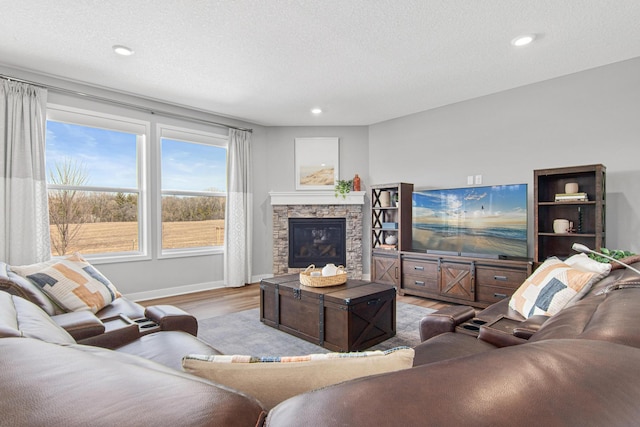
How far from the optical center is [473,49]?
3344 millimetres

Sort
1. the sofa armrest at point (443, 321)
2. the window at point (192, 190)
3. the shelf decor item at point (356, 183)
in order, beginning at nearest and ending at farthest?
the sofa armrest at point (443, 321)
the window at point (192, 190)
the shelf decor item at point (356, 183)

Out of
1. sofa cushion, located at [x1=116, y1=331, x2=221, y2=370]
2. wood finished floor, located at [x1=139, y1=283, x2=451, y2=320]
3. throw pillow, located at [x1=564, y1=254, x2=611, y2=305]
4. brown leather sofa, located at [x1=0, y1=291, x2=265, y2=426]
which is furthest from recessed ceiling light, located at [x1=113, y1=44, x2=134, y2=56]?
throw pillow, located at [x1=564, y1=254, x2=611, y2=305]

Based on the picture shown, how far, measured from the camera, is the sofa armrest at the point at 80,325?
173 centimetres

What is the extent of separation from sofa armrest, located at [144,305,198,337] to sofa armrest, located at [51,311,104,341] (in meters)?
0.39

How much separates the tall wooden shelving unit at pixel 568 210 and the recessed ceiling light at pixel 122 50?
14.4 feet

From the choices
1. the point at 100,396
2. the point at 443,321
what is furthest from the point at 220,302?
→ the point at 100,396

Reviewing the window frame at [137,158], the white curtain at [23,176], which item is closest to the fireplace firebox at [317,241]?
the window frame at [137,158]

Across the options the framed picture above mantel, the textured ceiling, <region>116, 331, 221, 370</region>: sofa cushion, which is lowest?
<region>116, 331, 221, 370</region>: sofa cushion

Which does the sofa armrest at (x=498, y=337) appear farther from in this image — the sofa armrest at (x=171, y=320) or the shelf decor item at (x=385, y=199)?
the shelf decor item at (x=385, y=199)

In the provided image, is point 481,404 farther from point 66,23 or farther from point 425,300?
point 425,300

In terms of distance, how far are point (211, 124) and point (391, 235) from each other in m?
3.37

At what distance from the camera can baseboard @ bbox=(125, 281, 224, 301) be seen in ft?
15.3

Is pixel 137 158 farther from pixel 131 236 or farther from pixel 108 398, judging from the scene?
pixel 108 398

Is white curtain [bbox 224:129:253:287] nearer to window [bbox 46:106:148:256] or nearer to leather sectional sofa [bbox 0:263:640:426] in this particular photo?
window [bbox 46:106:148:256]
